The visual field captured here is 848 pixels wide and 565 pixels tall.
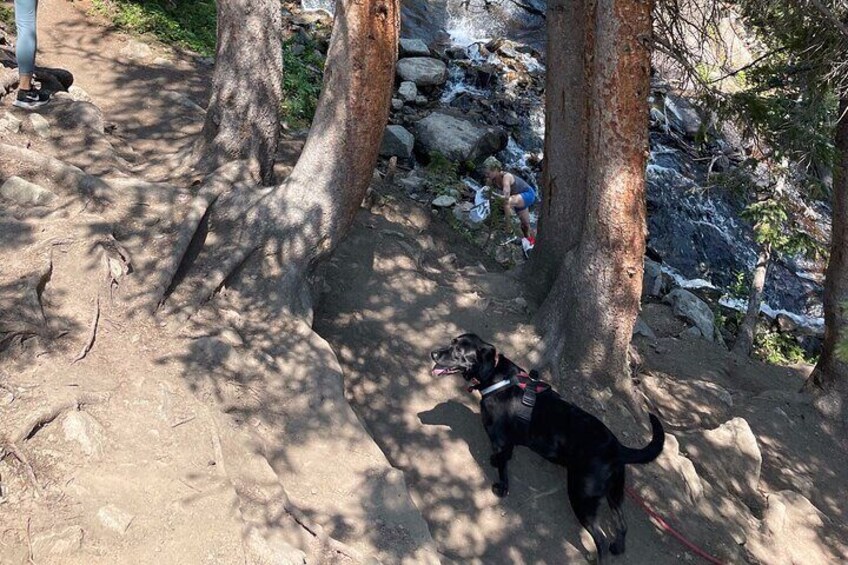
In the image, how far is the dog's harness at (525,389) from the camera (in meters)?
5.52

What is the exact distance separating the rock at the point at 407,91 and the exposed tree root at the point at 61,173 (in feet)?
31.5

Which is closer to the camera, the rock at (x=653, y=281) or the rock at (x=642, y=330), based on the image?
the rock at (x=642, y=330)

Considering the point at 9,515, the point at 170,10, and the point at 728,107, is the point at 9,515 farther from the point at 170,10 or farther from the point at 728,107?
the point at 170,10

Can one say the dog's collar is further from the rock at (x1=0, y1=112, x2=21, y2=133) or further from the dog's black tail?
the rock at (x1=0, y1=112, x2=21, y2=133)

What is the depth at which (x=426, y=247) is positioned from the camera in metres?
8.83

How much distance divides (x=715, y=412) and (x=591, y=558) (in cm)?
287

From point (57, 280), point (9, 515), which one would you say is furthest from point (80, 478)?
point (57, 280)

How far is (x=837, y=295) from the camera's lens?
7.87m

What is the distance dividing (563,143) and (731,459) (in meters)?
3.42

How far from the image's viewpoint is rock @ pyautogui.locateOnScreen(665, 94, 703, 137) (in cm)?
1686

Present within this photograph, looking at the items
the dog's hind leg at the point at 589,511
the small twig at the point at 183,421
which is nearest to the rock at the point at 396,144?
the dog's hind leg at the point at 589,511

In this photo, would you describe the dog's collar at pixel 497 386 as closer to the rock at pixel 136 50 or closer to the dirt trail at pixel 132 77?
the dirt trail at pixel 132 77

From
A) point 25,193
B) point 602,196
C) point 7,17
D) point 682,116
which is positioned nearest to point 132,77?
point 7,17

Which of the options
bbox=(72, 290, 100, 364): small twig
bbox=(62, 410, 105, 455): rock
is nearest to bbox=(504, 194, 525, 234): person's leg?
bbox=(72, 290, 100, 364): small twig
